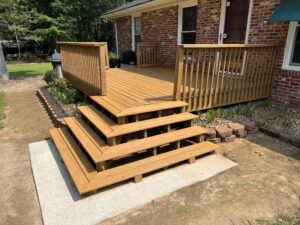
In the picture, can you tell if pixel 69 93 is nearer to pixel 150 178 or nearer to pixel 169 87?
pixel 169 87

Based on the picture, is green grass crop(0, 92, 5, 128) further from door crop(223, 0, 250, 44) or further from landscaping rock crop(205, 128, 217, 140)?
door crop(223, 0, 250, 44)

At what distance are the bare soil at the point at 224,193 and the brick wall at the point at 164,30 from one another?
5.14m

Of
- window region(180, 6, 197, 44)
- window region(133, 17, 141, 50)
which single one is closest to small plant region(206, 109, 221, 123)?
window region(180, 6, 197, 44)

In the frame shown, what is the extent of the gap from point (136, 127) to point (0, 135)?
→ 306 centimetres

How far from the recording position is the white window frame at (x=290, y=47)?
4578 mm

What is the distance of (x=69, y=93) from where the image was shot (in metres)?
6.20

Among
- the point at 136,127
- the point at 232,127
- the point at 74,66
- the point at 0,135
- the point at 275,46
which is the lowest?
the point at 0,135

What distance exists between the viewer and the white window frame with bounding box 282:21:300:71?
458 cm

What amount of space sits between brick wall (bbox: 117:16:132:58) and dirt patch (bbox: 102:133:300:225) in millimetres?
9512

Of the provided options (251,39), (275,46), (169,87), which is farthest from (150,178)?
(251,39)

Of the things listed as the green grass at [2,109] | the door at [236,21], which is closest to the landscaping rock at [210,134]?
the door at [236,21]

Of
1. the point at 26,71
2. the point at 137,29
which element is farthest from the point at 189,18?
the point at 26,71

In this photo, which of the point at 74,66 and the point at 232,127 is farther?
the point at 74,66

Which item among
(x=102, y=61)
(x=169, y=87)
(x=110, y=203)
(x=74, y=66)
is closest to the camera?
(x=110, y=203)
